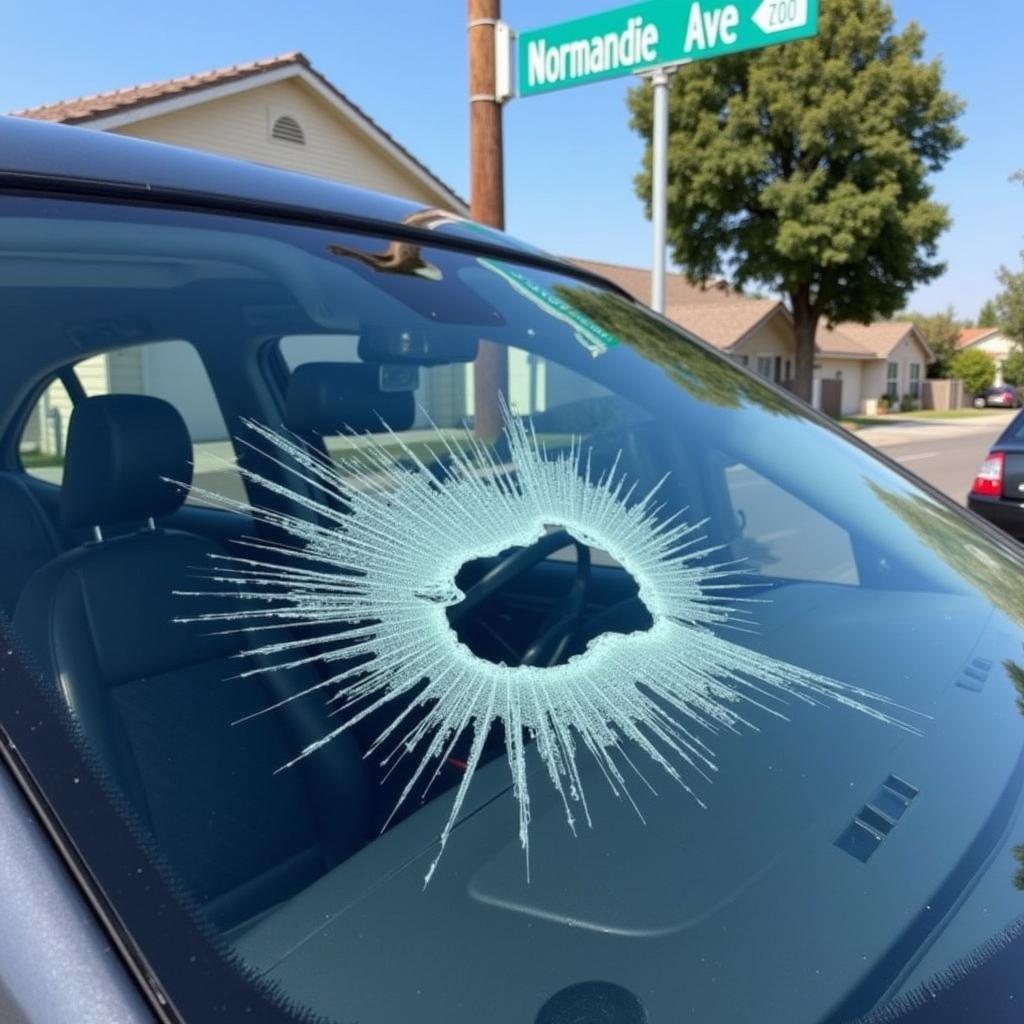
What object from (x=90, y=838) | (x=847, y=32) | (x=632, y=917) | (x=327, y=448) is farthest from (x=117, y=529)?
(x=847, y=32)

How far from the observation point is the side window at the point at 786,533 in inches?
64.6

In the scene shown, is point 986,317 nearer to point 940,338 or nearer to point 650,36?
point 940,338

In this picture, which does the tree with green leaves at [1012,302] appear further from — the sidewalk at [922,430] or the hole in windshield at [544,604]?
the hole in windshield at [544,604]

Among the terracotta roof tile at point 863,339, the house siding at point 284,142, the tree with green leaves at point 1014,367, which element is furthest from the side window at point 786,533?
the tree with green leaves at point 1014,367

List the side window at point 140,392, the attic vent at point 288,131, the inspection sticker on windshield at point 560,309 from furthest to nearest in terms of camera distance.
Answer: the attic vent at point 288,131 → the inspection sticker on windshield at point 560,309 → the side window at point 140,392

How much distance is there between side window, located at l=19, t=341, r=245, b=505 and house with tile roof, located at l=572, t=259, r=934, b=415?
2528cm

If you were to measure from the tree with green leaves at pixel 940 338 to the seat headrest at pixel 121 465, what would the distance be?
5465 cm

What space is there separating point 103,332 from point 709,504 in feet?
3.26

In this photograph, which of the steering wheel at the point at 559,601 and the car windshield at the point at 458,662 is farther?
the steering wheel at the point at 559,601

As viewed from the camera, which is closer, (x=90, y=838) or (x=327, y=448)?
(x=90, y=838)

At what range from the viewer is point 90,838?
0.68 meters

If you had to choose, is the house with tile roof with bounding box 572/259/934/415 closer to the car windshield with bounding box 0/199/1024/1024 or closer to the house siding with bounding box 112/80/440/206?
the house siding with bounding box 112/80/440/206

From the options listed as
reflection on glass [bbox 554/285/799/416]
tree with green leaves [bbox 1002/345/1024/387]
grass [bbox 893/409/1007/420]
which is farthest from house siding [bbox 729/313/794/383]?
reflection on glass [bbox 554/285/799/416]

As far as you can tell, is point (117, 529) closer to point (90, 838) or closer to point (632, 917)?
point (90, 838)
